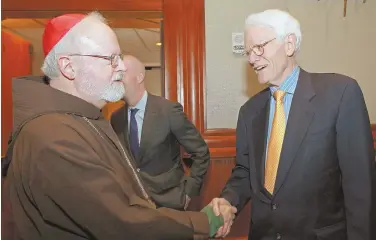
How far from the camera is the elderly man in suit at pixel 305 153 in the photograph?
1.62m

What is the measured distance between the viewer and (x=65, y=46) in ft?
4.67

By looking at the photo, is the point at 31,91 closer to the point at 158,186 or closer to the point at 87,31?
the point at 87,31

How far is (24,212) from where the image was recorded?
122cm

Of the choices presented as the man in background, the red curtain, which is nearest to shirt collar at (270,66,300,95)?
the man in background

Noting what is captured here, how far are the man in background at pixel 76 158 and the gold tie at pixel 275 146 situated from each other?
402 mm

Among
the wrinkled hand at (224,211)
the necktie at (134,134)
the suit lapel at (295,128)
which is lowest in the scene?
the wrinkled hand at (224,211)

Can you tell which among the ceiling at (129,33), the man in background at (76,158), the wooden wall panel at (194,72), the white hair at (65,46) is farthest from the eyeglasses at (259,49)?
the ceiling at (129,33)

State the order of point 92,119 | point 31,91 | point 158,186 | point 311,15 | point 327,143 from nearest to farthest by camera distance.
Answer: point 31,91, point 92,119, point 327,143, point 158,186, point 311,15

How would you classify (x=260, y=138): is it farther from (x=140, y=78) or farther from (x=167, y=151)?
(x=140, y=78)

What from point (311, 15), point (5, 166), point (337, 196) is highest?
point (311, 15)

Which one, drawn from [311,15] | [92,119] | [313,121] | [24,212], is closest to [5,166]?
[24,212]

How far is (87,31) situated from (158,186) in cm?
149

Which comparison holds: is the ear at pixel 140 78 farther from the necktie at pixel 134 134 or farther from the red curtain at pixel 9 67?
the red curtain at pixel 9 67

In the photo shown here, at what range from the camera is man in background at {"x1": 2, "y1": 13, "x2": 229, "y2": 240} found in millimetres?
1145
